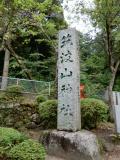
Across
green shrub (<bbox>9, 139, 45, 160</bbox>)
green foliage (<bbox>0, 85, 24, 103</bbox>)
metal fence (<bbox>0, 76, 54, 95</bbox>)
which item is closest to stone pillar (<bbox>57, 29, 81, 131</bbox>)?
green shrub (<bbox>9, 139, 45, 160</bbox>)

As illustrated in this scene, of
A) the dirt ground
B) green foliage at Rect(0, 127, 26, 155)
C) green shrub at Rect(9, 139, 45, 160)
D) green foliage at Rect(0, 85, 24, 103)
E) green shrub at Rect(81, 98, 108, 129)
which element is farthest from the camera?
green foliage at Rect(0, 85, 24, 103)

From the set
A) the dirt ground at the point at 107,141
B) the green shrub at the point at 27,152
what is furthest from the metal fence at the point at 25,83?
the green shrub at the point at 27,152

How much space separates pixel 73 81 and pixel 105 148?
2259mm

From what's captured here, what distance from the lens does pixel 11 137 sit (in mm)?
5309

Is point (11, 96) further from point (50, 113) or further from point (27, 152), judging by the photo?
point (27, 152)

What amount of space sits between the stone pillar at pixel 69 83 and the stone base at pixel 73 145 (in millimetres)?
278

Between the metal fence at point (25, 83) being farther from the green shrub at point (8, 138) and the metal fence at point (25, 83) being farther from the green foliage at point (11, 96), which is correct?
the green shrub at point (8, 138)

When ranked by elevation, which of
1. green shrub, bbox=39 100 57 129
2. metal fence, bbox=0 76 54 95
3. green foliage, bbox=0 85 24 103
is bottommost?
green shrub, bbox=39 100 57 129

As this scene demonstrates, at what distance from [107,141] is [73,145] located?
82.8 inches

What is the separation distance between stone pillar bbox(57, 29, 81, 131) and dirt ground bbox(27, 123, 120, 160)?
106cm

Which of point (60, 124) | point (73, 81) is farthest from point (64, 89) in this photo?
point (60, 124)

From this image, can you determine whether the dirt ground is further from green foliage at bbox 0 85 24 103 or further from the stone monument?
green foliage at bbox 0 85 24 103

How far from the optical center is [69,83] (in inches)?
285

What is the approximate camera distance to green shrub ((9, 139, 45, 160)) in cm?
469
